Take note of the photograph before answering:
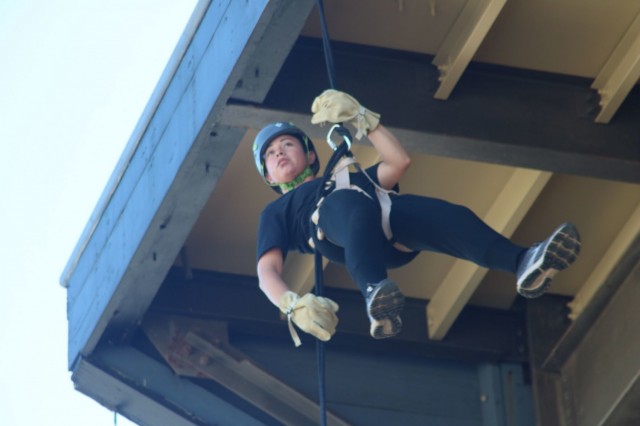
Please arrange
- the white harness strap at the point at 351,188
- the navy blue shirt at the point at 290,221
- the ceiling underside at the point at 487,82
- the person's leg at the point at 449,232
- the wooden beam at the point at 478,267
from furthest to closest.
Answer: the wooden beam at the point at 478,267
the ceiling underside at the point at 487,82
the navy blue shirt at the point at 290,221
the white harness strap at the point at 351,188
the person's leg at the point at 449,232

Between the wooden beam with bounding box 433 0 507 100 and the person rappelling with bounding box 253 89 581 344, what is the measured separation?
1287mm

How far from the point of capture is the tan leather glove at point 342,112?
6.97 metres

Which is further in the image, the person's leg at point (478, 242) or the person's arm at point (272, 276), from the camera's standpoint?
the person's arm at point (272, 276)

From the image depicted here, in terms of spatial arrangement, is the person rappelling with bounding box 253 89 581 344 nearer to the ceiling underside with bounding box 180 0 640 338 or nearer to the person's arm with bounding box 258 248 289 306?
the person's arm with bounding box 258 248 289 306

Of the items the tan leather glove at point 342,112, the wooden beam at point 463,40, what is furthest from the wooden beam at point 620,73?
the tan leather glove at point 342,112

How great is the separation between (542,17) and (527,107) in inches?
19.2

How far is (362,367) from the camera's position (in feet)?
34.0

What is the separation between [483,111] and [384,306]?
2721mm

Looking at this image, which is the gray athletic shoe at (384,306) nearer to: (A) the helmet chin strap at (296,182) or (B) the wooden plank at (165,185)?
(A) the helmet chin strap at (296,182)

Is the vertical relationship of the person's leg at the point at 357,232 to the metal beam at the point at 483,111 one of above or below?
below

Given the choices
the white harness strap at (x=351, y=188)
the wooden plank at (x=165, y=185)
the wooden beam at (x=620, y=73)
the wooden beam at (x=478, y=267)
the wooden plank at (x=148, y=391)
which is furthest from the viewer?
the wooden plank at (x=148, y=391)

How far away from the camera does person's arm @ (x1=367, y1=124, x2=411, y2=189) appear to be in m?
7.14

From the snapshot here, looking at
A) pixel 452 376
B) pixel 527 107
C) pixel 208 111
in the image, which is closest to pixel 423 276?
pixel 452 376

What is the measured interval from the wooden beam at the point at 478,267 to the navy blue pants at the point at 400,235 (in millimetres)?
2367
